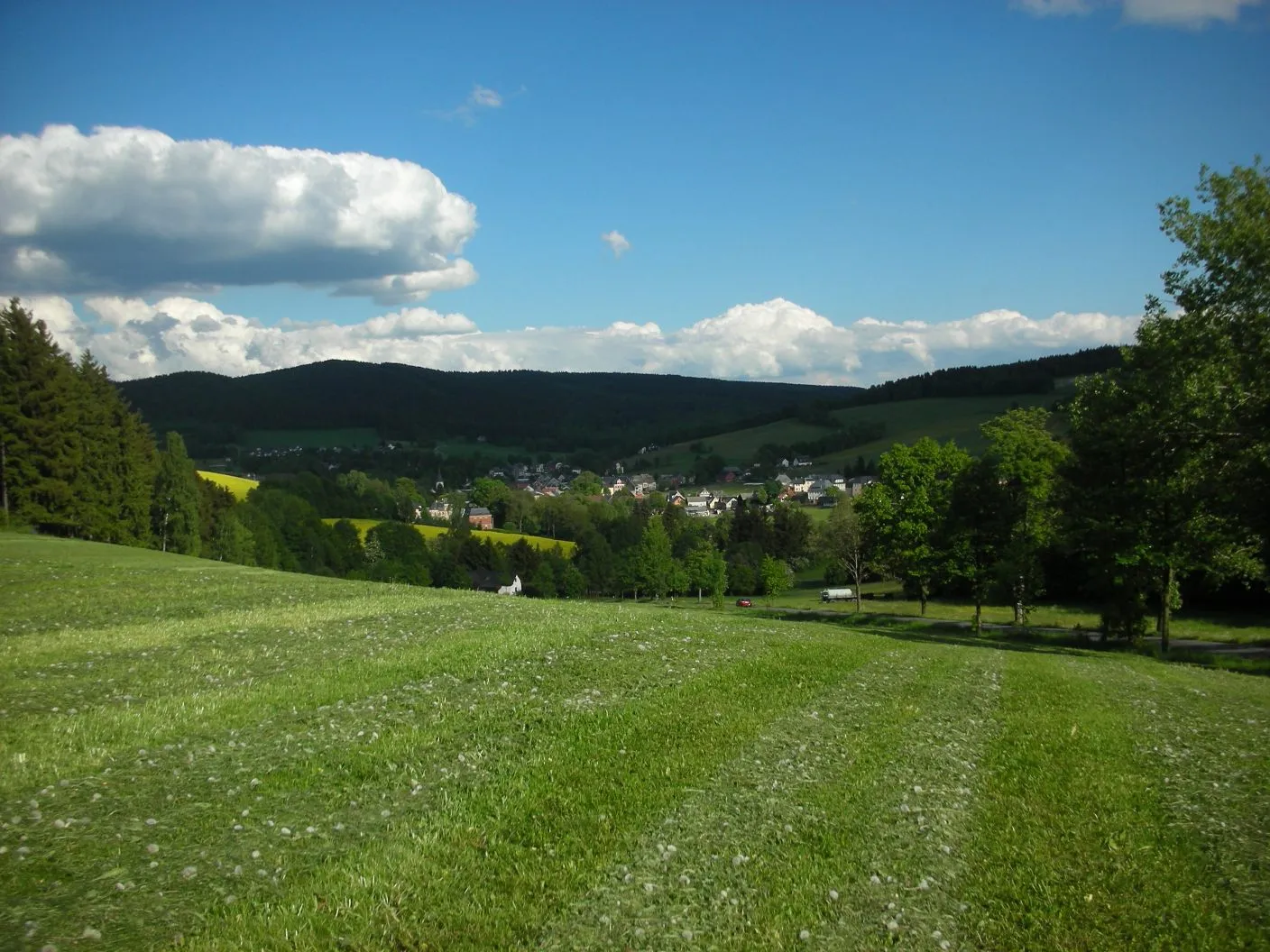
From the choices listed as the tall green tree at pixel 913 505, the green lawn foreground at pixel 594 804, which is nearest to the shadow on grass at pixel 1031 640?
the tall green tree at pixel 913 505

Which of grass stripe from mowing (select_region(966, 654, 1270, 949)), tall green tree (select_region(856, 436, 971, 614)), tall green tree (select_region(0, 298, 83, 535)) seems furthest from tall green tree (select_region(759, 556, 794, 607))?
grass stripe from mowing (select_region(966, 654, 1270, 949))

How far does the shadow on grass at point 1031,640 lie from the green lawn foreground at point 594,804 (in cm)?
1911

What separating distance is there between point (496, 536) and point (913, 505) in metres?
106

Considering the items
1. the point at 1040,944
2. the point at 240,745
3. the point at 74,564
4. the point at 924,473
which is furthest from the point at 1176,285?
the point at 74,564

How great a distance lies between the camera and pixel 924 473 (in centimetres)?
7006

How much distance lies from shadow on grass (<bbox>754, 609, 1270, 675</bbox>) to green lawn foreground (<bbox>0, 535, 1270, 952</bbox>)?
19112mm

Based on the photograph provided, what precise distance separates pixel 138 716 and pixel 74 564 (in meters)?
27.3

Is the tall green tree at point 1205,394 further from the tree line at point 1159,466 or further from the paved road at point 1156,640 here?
the paved road at point 1156,640

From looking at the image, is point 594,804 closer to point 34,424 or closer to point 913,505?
point 913,505

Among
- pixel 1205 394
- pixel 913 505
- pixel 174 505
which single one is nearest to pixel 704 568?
pixel 913 505

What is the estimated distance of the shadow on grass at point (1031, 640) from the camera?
135 feet

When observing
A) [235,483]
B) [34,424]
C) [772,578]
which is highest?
[34,424]

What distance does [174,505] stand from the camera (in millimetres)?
88125

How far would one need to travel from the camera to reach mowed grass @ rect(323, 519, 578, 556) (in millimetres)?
149750
